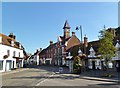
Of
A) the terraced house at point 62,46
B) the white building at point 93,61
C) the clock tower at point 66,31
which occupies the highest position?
the clock tower at point 66,31

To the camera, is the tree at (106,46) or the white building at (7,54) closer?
the tree at (106,46)

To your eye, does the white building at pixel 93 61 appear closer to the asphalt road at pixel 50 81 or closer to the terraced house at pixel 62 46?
the asphalt road at pixel 50 81

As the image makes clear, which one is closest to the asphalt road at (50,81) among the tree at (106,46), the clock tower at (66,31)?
the tree at (106,46)

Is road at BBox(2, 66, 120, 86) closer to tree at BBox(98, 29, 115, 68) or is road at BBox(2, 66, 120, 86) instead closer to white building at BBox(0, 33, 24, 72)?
tree at BBox(98, 29, 115, 68)

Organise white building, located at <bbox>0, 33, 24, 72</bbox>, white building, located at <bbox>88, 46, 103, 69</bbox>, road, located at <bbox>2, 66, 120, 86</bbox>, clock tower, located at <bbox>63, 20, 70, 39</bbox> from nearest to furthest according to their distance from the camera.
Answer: road, located at <bbox>2, 66, 120, 86</bbox> → white building, located at <bbox>0, 33, 24, 72</bbox> → white building, located at <bbox>88, 46, 103, 69</bbox> → clock tower, located at <bbox>63, 20, 70, 39</bbox>

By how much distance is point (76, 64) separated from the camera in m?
34.1

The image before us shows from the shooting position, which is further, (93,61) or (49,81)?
(93,61)

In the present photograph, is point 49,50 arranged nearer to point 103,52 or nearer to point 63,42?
point 63,42

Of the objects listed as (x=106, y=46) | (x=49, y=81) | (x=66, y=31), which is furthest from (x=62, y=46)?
(x=49, y=81)

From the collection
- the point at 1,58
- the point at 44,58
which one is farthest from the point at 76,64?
the point at 44,58

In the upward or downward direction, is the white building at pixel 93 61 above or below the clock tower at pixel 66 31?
below

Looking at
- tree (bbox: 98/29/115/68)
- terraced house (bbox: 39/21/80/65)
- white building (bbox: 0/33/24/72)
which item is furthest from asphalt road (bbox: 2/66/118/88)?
terraced house (bbox: 39/21/80/65)

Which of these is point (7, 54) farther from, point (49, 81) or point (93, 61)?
point (49, 81)

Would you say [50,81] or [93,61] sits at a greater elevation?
[93,61]
